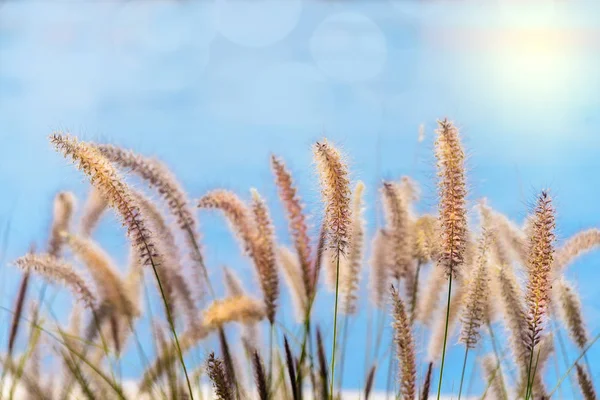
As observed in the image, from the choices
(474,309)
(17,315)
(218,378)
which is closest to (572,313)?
(474,309)

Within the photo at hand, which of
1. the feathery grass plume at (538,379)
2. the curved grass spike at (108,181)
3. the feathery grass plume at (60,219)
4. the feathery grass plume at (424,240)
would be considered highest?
the feathery grass plume at (60,219)

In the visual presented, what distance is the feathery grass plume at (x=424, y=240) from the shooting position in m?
2.99

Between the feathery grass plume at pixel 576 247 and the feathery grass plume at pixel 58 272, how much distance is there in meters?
1.57

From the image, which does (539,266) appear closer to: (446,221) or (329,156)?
(446,221)

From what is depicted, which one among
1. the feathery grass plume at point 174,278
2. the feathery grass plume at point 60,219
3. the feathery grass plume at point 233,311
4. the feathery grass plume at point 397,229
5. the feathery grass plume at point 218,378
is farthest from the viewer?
the feathery grass plume at point 60,219

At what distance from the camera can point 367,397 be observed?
97.0 inches

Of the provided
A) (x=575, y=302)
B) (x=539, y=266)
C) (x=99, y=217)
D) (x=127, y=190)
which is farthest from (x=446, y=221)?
(x=99, y=217)

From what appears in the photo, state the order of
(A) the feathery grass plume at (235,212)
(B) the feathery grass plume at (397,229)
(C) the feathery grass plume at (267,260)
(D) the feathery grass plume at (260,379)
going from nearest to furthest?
(D) the feathery grass plume at (260,379) → (C) the feathery grass plume at (267,260) → (A) the feathery grass plume at (235,212) → (B) the feathery grass plume at (397,229)

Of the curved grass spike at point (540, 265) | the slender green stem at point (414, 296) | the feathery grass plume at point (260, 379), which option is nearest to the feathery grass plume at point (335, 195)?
the feathery grass plume at point (260, 379)

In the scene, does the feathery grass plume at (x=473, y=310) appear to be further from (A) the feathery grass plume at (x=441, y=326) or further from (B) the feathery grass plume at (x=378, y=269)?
(B) the feathery grass plume at (x=378, y=269)

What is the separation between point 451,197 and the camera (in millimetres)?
2229

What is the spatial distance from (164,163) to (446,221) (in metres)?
1.07

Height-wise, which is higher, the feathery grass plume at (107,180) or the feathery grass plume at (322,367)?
the feathery grass plume at (107,180)

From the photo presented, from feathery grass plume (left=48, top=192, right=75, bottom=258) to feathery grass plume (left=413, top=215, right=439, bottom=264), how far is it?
127cm
